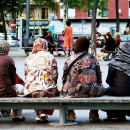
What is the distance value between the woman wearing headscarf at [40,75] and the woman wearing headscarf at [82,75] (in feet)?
0.84

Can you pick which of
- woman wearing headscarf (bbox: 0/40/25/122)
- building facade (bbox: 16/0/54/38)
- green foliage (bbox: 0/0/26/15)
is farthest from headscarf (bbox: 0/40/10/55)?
building facade (bbox: 16/0/54/38)

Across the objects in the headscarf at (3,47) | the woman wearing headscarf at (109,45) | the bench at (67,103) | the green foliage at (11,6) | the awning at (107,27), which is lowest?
the awning at (107,27)

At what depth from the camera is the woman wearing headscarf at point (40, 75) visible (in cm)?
757

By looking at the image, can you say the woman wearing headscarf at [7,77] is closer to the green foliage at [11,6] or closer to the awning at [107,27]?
the green foliage at [11,6]

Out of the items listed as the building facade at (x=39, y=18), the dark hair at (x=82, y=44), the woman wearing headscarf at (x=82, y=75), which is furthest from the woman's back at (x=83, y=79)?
the building facade at (x=39, y=18)

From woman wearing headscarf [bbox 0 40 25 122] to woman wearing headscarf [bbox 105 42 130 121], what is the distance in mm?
1428

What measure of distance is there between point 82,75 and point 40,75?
653 mm

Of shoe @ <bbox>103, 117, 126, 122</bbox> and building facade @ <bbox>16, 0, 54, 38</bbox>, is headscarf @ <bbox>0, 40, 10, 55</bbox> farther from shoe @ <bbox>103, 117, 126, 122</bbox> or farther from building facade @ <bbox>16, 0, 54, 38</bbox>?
building facade @ <bbox>16, 0, 54, 38</bbox>

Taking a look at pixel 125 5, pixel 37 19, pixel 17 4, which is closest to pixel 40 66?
pixel 17 4

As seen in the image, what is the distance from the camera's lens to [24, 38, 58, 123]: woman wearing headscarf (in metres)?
7.57

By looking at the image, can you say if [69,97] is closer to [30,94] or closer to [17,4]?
[30,94]

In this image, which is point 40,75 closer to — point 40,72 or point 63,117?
point 40,72

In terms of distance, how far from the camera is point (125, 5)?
7525cm

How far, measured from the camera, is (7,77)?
301 inches
